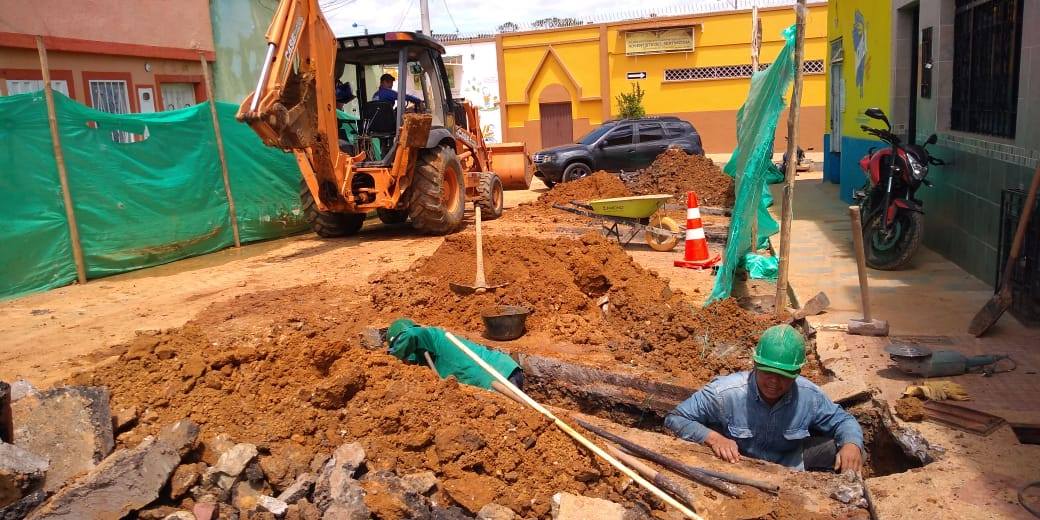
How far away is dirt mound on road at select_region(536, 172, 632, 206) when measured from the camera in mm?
14141

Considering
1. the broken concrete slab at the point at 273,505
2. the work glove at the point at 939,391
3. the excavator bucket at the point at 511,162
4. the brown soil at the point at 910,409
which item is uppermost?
the excavator bucket at the point at 511,162

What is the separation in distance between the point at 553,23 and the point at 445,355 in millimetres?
28714

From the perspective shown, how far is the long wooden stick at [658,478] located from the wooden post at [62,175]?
24.8ft

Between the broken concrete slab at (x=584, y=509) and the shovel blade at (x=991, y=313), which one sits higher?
the shovel blade at (x=991, y=313)

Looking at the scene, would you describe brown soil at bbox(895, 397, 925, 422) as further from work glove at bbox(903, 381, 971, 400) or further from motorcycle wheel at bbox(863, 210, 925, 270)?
motorcycle wheel at bbox(863, 210, 925, 270)

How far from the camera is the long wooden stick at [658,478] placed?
3510 millimetres

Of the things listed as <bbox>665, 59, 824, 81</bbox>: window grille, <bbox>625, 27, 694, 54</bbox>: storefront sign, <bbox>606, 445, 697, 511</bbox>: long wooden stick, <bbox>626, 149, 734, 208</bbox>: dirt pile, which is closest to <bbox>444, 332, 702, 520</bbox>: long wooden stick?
<bbox>606, 445, 697, 511</bbox>: long wooden stick

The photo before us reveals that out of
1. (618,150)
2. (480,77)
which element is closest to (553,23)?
(480,77)

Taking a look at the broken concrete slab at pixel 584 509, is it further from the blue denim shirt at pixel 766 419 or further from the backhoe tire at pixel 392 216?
the backhoe tire at pixel 392 216

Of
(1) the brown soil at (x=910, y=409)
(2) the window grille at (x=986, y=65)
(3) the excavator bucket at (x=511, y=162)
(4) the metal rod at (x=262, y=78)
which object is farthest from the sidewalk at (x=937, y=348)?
(3) the excavator bucket at (x=511, y=162)

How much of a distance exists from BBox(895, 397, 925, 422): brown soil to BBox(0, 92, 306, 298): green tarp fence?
861cm

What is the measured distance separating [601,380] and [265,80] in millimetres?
5705

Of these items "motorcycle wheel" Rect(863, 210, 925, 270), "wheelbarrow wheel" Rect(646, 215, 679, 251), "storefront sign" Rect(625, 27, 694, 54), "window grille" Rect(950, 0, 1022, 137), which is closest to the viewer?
"window grille" Rect(950, 0, 1022, 137)

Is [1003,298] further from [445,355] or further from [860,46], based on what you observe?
[860,46]
